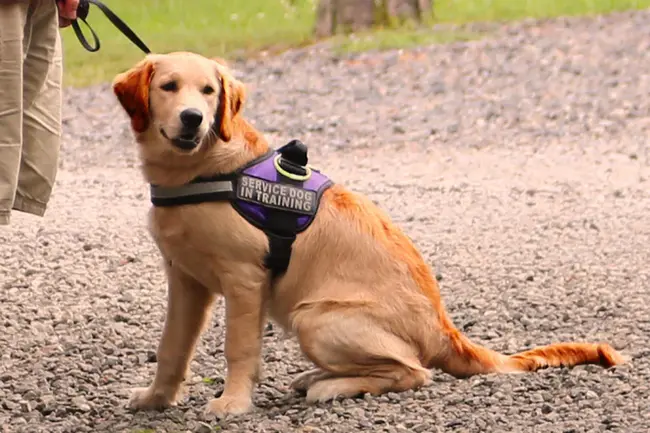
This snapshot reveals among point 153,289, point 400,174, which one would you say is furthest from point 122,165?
point 153,289

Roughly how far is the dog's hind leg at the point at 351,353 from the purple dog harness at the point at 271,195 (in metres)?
0.26

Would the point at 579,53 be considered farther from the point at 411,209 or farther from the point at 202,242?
the point at 202,242

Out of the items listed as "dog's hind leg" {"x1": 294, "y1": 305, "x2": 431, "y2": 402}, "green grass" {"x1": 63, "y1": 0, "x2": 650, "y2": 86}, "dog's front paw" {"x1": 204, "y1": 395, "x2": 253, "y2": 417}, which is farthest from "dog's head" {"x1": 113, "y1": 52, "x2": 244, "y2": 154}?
"green grass" {"x1": 63, "y1": 0, "x2": 650, "y2": 86}

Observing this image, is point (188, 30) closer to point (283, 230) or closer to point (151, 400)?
point (151, 400)

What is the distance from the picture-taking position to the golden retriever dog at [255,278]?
16.0ft

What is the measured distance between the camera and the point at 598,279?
7.43 m

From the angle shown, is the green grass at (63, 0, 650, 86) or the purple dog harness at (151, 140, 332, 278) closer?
the purple dog harness at (151, 140, 332, 278)

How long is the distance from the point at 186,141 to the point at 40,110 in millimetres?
639

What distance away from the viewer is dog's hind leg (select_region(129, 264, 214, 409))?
16.9 ft

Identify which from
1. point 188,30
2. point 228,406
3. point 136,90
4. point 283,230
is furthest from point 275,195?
point 188,30

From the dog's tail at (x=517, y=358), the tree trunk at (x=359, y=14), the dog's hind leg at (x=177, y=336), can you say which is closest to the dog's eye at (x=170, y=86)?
the dog's hind leg at (x=177, y=336)

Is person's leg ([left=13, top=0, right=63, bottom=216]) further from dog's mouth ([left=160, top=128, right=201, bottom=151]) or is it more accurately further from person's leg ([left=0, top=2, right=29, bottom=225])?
dog's mouth ([left=160, top=128, right=201, bottom=151])

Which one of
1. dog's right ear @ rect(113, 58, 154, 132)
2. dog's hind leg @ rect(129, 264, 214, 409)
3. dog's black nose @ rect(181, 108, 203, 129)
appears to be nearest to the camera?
dog's black nose @ rect(181, 108, 203, 129)

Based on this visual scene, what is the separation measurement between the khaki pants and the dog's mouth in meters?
0.54
